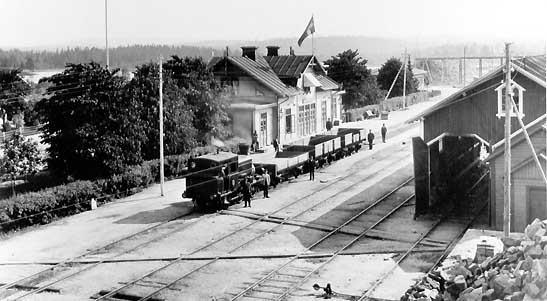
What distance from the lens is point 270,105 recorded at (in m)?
49.6

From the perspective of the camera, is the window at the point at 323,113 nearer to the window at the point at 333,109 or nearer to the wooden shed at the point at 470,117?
the window at the point at 333,109

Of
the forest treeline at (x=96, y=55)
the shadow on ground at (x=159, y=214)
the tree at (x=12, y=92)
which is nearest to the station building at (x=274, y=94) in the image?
the shadow on ground at (x=159, y=214)

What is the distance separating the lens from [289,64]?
56250 millimetres

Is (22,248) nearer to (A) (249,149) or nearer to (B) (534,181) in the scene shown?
(B) (534,181)

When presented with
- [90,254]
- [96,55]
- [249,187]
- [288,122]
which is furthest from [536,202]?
[96,55]

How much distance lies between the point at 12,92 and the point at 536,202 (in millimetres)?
49960

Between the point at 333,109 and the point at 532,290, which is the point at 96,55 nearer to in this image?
the point at 333,109

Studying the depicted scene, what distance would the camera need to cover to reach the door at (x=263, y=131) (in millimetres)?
48906

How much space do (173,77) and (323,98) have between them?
19846mm

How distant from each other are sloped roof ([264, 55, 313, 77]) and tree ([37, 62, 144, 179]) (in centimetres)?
2401

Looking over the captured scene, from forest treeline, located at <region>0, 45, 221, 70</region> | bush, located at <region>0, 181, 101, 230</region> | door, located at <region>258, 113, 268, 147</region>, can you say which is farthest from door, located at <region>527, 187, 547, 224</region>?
forest treeline, located at <region>0, 45, 221, 70</region>

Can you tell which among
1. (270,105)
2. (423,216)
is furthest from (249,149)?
(423,216)

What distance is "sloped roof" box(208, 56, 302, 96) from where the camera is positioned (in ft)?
164

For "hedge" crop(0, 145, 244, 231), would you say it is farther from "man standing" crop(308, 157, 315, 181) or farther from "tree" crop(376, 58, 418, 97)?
"tree" crop(376, 58, 418, 97)
